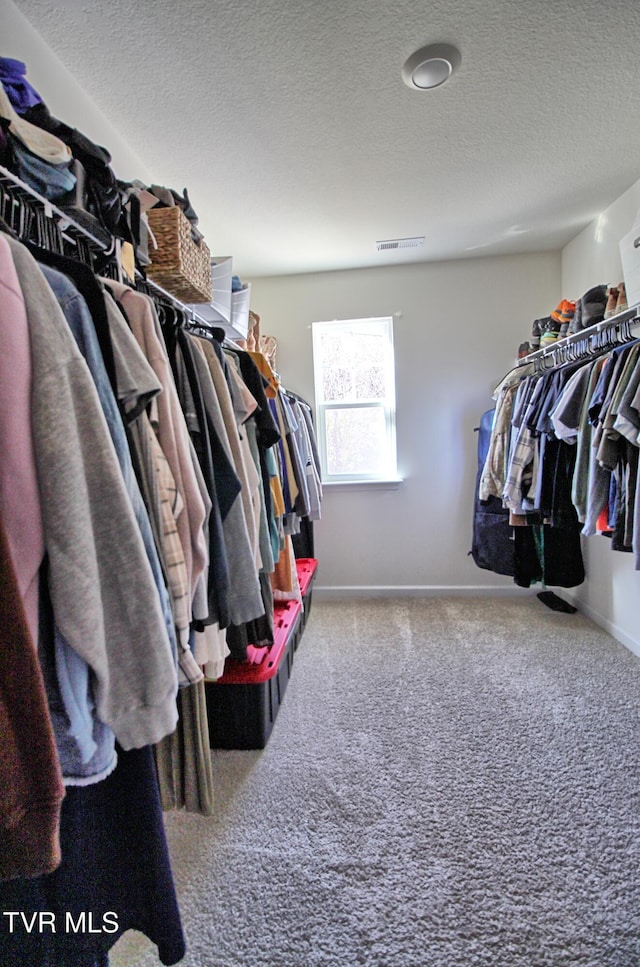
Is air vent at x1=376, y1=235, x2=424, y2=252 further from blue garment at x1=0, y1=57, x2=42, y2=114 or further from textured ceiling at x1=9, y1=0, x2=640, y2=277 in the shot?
blue garment at x1=0, y1=57, x2=42, y2=114

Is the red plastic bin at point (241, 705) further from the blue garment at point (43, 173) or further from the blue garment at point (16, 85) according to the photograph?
the blue garment at point (16, 85)

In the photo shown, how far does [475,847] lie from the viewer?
3.66 feet

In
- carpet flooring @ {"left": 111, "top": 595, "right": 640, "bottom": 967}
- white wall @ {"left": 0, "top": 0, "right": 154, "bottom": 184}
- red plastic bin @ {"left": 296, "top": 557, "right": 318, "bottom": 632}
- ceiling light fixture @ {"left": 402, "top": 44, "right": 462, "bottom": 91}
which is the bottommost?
carpet flooring @ {"left": 111, "top": 595, "right": 640, "bottom": 967}

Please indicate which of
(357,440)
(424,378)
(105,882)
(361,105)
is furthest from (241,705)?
(424,378)

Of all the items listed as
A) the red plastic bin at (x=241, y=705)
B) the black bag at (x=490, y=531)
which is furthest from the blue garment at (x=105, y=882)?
the black bag at (x=490, y=531)

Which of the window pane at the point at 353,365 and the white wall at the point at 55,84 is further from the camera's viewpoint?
the window pane at the point at 353,365

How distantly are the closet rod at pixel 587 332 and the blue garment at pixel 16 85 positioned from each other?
197 cm

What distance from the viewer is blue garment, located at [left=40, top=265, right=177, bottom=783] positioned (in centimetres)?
47

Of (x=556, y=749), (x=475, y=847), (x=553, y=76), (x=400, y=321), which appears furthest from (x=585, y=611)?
(x=553, y=76)

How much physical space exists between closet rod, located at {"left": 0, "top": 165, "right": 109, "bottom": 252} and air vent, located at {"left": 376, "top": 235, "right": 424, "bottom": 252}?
214 cm

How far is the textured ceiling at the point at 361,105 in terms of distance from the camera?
118 centimetres

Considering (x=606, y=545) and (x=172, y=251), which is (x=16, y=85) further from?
(x=606, y=545)

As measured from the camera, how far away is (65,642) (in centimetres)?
47
